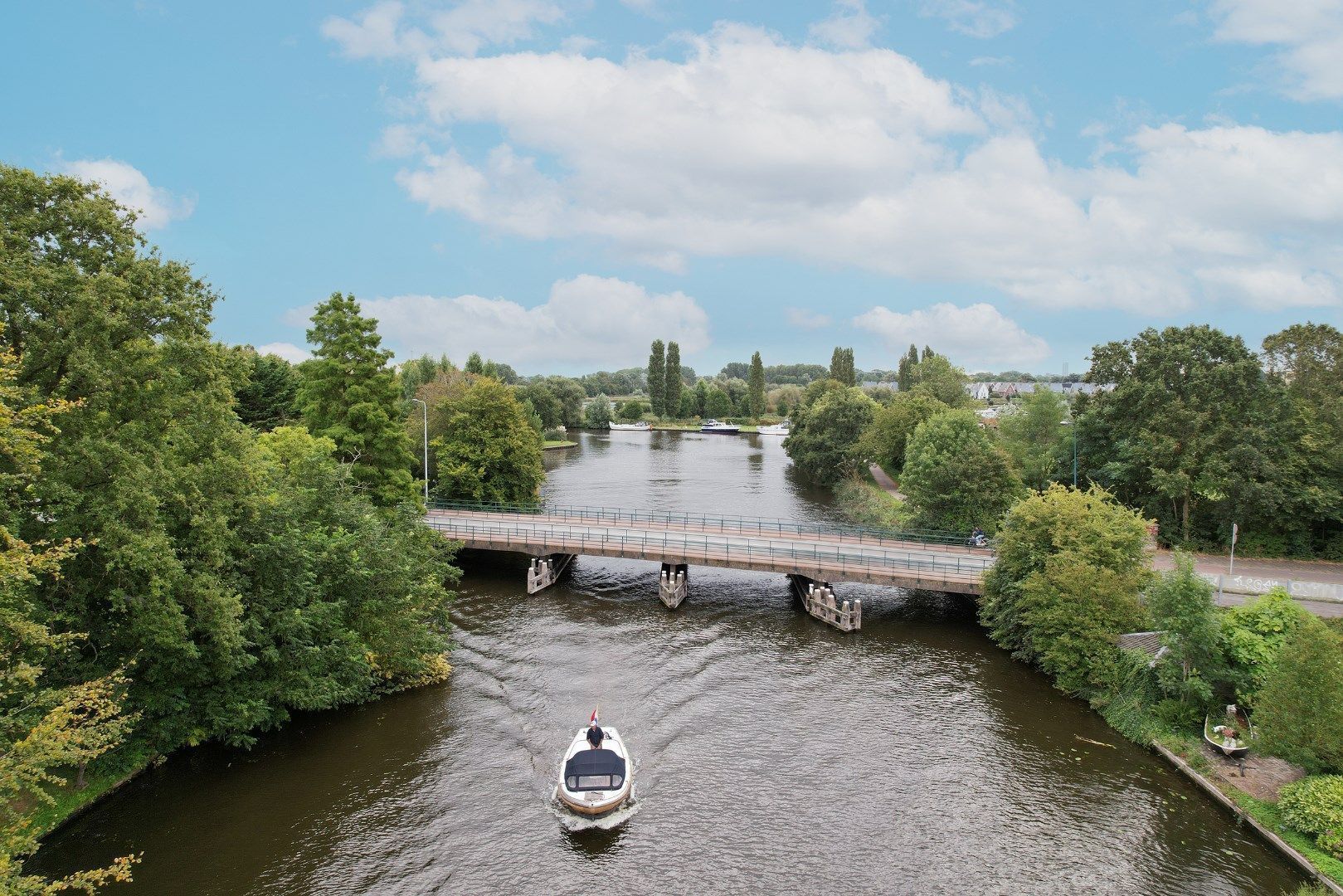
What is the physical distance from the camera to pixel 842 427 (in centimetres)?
8462

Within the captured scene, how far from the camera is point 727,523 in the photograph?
184 feet

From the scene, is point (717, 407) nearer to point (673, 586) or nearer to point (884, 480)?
point (884, 480)

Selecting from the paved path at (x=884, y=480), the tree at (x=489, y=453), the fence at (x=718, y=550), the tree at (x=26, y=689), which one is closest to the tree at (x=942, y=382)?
the paved path at (x=884, y=480)

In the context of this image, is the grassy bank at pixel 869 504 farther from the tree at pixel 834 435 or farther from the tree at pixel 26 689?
the tree at pixel 26 689

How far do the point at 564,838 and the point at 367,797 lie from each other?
242 inches

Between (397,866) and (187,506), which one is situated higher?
(187,506)

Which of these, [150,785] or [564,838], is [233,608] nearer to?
[150,785]

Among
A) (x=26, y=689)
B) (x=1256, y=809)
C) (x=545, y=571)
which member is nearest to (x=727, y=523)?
(x=545, y=571)

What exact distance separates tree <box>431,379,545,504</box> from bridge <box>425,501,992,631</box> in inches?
203

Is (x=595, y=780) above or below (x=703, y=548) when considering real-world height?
below

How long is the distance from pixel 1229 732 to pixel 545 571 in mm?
30967

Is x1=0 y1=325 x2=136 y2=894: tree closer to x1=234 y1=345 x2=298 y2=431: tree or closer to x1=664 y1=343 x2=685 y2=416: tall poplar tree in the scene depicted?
x1=234 y1=345 x2=298 y2=431: tree

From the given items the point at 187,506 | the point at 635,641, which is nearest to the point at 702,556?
the point at 635,641

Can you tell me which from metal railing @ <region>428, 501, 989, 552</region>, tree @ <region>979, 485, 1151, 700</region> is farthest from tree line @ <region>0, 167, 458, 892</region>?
tree @ <region>979, 485, 1151, 700</region>
